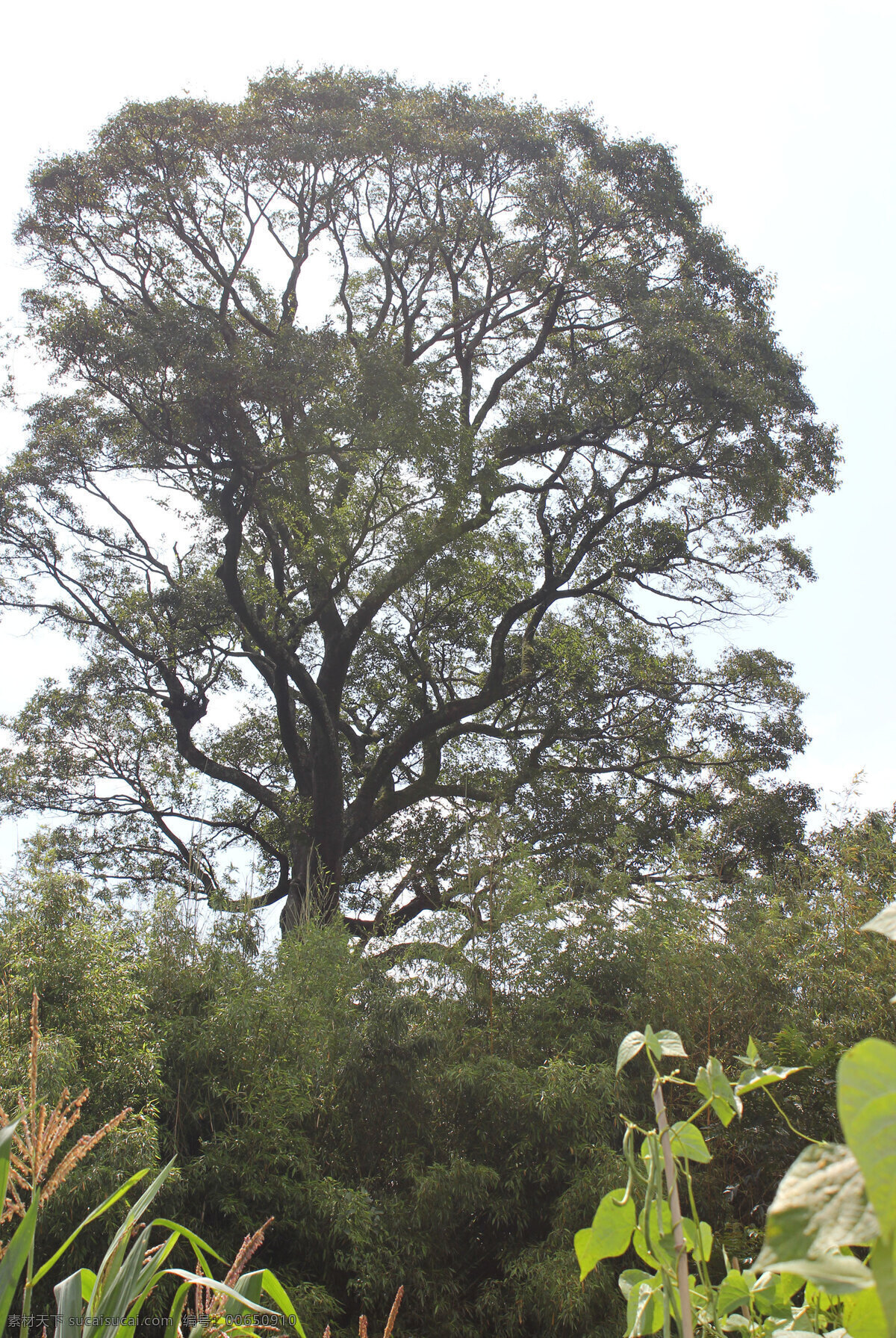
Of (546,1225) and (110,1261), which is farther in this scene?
(546,1225)

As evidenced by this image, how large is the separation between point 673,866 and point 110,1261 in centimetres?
427

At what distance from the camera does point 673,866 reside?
490 centimetres

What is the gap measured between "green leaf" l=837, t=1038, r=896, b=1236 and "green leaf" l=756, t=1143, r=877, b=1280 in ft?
0.09

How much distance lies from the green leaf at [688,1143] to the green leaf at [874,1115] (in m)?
0.36

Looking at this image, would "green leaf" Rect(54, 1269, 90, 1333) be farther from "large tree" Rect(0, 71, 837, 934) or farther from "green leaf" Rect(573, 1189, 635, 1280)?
"large tree" Rect(0, 71, 837, 934)

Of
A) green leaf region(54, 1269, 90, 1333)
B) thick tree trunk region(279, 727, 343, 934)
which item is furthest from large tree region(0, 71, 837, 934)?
green leaf region(54, 1269, 90, 1333)

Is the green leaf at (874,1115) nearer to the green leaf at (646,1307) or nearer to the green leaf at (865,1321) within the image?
the green leaf at (865,1321)

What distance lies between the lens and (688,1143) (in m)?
0.62

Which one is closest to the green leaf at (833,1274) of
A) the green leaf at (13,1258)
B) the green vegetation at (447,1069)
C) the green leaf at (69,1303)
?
the green leaf at (13,1258)

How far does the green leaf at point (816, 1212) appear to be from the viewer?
0.26 meters

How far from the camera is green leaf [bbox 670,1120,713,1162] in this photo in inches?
23.2

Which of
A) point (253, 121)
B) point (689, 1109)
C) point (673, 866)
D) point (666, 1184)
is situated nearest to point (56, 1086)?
point (689, 1109)

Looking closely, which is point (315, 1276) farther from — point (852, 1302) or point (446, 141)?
point (446, 141)

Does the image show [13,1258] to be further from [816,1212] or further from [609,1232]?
[816,1212]
